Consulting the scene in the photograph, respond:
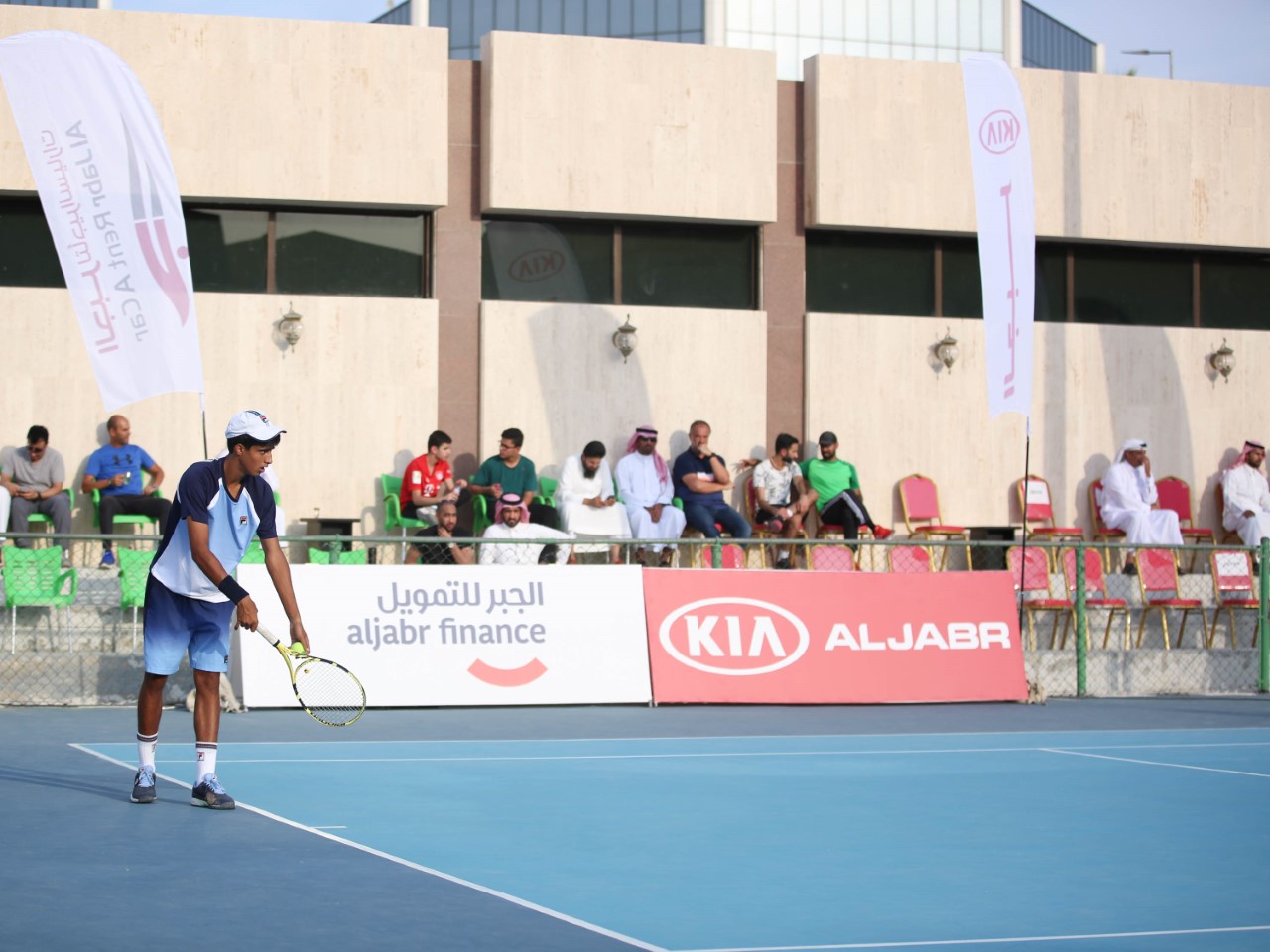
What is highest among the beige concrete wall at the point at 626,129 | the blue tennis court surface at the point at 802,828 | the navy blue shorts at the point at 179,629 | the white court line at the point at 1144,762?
the beige concrete wall at the point at 626,129

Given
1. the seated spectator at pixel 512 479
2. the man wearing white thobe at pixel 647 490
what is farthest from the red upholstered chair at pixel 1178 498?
the seated spectator at pixel 512 479

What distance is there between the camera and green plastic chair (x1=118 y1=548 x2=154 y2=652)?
47.8 ft

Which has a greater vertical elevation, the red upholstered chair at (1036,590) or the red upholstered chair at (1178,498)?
the red upholstered chair at (1178,498)

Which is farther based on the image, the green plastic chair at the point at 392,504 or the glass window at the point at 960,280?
the glass window at the point at 960,280

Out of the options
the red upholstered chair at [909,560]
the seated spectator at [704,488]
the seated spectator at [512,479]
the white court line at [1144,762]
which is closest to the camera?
the white court line at [1144,762]

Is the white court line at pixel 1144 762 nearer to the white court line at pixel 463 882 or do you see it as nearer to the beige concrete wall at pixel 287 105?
the white court line at pixel 463 882

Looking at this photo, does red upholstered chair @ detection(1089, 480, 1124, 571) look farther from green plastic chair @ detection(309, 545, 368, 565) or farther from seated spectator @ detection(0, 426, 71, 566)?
seated spectator @ detection(0, 426, 71, 566)

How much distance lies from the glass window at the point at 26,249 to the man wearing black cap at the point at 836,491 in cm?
873

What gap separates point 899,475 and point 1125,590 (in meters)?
3.64

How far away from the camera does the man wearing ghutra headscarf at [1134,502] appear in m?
20.5

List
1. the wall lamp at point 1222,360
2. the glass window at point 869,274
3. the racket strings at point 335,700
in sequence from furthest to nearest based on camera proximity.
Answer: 1. the wall lamp at point 1222,360
2. the glass window at point 869,274
3. the racket strings at point 335,700

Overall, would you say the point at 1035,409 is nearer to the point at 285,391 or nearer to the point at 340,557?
the point at 285,391

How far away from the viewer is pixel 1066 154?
22.0m

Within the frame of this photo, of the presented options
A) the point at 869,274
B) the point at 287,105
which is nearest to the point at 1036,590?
the point at 869,274
